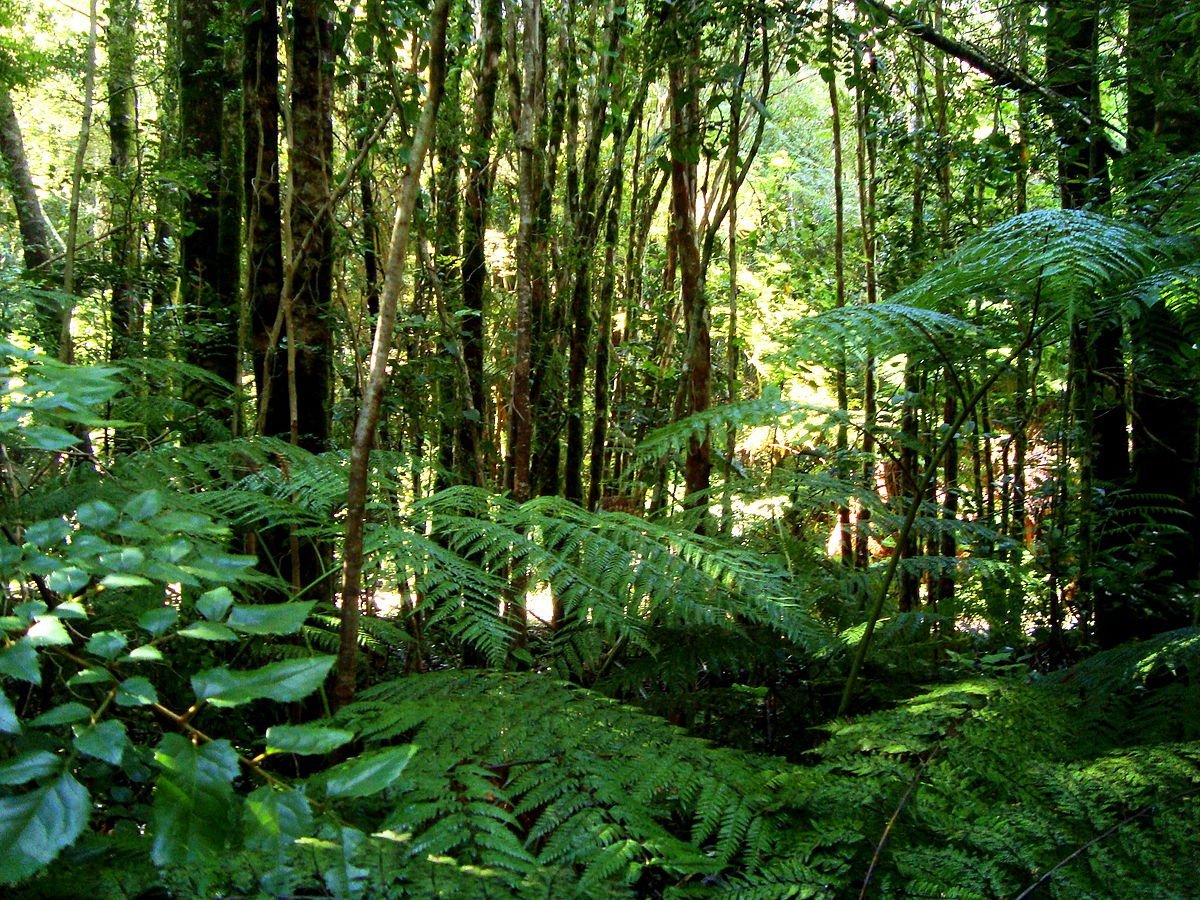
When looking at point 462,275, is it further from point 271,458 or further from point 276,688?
point 276,688

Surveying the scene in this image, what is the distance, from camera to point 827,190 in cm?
1395

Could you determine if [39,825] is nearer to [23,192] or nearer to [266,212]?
[266,212]

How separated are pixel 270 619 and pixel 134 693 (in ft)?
0.51

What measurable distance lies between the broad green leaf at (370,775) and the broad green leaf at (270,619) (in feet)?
0.59

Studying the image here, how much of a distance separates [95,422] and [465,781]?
0.80 meters

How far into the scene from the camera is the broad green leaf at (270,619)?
0.92 meters

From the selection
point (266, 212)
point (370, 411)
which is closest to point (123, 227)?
point (266, 212)

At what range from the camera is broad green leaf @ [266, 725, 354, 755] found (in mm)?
862

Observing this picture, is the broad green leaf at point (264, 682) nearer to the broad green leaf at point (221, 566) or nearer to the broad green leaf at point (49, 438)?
the broad green leaf at point (221, 566)

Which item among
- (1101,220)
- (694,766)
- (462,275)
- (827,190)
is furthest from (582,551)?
(827,190)

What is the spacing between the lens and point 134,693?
2.84 feet

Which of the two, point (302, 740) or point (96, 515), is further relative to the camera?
point (96, 515)

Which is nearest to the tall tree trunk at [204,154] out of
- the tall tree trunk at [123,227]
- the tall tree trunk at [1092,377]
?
the tall tree trunk at [123,227]

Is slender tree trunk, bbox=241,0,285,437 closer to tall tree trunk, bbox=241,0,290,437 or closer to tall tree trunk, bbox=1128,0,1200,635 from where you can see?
tall tree trunk, bbox=241,0,290,437
